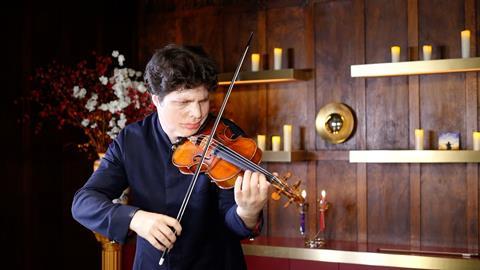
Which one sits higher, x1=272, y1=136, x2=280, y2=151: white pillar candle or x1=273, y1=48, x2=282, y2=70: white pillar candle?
x1=273, y1=48, x2=282, y2=70: white pillar candle

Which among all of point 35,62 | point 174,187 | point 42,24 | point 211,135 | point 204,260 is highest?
point 42,24

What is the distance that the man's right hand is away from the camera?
1.53 meters

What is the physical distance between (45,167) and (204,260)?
6.79ft

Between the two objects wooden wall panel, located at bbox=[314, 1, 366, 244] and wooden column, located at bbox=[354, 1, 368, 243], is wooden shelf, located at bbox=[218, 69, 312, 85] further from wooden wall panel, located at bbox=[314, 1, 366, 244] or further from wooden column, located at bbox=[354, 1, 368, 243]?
wooden column, located at bbox=[354, 1, 368, 243]

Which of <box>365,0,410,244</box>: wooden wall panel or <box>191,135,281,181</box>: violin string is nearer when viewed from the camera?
<box>191,135,281,181</box>: violin string

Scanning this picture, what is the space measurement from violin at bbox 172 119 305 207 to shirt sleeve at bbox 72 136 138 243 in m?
0.18

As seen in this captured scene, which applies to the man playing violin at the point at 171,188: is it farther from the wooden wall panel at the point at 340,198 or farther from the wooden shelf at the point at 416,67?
the wooden wall panel at the point at 340,198

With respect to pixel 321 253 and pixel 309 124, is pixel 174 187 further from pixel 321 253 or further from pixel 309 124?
pixel 309 124

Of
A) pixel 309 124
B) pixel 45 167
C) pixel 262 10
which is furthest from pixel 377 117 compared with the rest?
pixel 45 167

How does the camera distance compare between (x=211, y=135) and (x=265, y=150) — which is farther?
(x=265, y=150)

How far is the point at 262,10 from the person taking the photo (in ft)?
13.2

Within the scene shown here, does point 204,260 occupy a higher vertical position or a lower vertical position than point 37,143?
lower

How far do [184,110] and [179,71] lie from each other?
0.11m

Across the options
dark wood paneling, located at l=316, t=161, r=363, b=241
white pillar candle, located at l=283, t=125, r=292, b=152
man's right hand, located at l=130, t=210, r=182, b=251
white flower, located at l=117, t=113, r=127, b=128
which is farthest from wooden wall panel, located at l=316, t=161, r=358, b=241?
man's right hand, located at l=130, t=210, r=182, b=251
